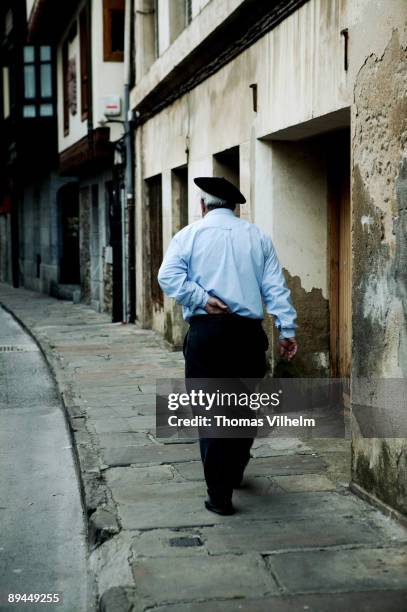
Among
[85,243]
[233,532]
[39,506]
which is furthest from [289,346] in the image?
[85,243]

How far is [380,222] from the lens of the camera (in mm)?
5172

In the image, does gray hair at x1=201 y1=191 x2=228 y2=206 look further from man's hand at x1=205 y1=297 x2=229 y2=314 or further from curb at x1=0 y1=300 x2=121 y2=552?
curb at x1=0 y1=300 x2=121 y2=552

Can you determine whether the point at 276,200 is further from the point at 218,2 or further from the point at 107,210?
the point at 107,210

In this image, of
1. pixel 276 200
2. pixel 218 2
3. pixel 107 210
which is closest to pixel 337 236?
pixel 276 200

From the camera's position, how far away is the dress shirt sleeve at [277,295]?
18.1 feet

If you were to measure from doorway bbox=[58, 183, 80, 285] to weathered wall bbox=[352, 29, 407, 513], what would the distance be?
65.0ft

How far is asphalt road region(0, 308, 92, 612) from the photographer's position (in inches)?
185

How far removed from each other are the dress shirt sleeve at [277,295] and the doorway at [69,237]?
1958 cm

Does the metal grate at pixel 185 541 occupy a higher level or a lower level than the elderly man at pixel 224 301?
lower

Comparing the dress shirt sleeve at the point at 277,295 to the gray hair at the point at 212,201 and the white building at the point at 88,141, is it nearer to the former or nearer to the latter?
the gray hair at the point at 212,201

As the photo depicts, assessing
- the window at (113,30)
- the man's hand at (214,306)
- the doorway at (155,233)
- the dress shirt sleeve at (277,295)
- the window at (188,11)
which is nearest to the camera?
the man's hand at (214,306)

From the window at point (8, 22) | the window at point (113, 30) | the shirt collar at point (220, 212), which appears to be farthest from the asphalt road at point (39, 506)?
the window at point (8, 22)

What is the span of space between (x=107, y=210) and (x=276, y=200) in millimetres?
11135

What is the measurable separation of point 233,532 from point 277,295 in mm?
1356
